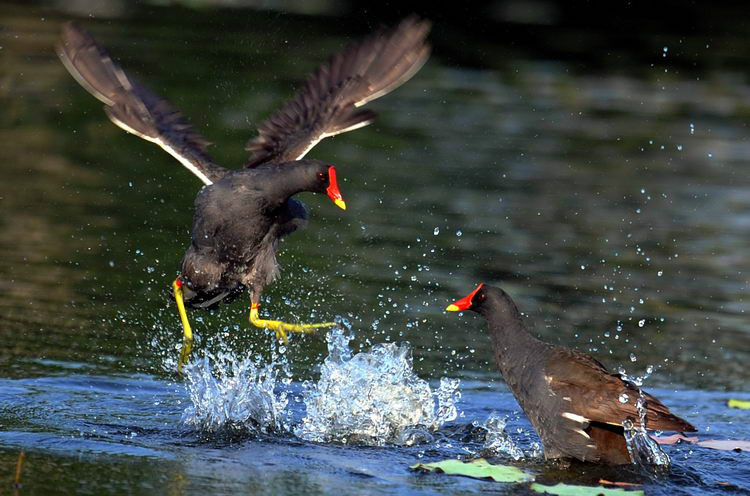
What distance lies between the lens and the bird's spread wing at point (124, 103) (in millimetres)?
7188

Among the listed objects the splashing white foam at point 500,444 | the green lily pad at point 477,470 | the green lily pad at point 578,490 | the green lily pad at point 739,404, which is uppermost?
the green lily pad at point 739,404

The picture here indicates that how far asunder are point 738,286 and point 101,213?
16.3 ft

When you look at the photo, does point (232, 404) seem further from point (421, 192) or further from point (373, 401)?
point (421, 192)

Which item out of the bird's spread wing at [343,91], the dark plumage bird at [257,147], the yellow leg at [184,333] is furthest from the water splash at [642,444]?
the yellow leg at [184,333]

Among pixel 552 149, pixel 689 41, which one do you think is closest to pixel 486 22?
pixel 689 41

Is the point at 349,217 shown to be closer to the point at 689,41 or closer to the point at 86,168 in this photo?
the point at 86,168

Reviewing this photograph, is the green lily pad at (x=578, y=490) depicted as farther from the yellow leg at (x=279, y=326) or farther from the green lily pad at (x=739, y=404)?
the yellow leg at (x=279, y=326)

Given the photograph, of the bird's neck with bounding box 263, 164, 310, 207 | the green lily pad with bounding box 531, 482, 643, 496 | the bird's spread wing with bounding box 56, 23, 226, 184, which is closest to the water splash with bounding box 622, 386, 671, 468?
the green lily pad with bounding box 531, 482, 643, 496

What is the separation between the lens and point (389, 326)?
791 cm

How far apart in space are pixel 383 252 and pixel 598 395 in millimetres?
3775

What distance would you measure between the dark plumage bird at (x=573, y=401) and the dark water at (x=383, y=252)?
6.0 inches

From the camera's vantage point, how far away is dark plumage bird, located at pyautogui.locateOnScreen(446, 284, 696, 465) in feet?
18.9

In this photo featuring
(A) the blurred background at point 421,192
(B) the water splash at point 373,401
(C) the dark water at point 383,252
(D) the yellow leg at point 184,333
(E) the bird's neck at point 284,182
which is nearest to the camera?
(C) the dark water at point 383,252

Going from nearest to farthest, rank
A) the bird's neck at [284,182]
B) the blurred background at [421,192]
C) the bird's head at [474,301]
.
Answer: the bird's head at [474,301]
the bird's neck at [284,182]
the blurred background at [421,192]
